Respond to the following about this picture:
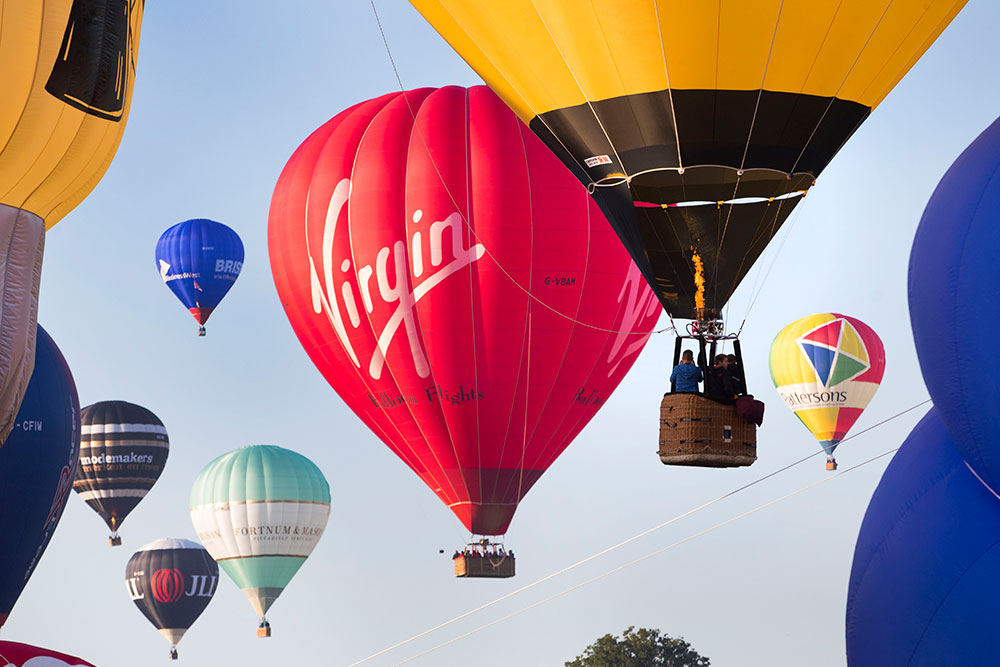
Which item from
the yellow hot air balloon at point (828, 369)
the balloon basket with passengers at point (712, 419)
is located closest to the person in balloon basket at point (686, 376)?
the balloon basket with passengers at point (712, 419)

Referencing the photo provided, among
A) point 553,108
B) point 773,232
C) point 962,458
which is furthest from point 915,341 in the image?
point 553,108

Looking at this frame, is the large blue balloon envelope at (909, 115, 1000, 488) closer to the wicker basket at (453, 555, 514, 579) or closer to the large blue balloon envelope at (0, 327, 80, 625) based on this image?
the wicker basket at (453, 555, 514, 579)

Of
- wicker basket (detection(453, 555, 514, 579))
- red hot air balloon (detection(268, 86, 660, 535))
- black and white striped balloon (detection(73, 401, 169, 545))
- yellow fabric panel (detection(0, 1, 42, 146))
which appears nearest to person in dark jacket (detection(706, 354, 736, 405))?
yellow fabric panel (detection(0, 1, 42, 146))

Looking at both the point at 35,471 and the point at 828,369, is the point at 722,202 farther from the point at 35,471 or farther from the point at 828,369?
the point at 828,369

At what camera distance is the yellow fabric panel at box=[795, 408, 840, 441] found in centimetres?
2538

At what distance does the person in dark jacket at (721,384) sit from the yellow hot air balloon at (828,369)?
14.7 metres

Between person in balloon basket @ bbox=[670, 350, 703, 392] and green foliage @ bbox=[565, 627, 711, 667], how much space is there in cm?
2508

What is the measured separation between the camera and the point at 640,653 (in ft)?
115

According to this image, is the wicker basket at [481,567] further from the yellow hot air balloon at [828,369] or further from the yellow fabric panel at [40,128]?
the yellow hot air balloon at [828,369]

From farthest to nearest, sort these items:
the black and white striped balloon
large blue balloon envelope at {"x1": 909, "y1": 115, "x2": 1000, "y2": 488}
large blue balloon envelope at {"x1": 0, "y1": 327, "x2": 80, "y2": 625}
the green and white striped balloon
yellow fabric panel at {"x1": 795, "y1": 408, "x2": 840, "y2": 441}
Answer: yellow fabric panel at {"x1": 795, "y1": 408, "x2": 840, "y2": 441} → the black and white striped balloon → the green and white striped balloon → large blue balloon envelope at {"x1": 0, "y1": 327, "x2": 80, "y2": 625} → large blue balloon envelope at {"x1": 909, "y1": 115, "x2": 1000, "y2": 488}

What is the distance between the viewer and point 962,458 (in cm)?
949

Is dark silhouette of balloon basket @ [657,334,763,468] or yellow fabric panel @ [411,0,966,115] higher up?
yellow fabric panel @ [411,0,966,115]

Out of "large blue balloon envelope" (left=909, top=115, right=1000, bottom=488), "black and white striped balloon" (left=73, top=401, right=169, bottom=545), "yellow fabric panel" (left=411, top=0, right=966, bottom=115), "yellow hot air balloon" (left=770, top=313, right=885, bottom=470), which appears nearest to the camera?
"large blue balloon envelope" (left=909, top=115, right=1000, bottom=488)

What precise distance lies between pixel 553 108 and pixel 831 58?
1718 millimetres
